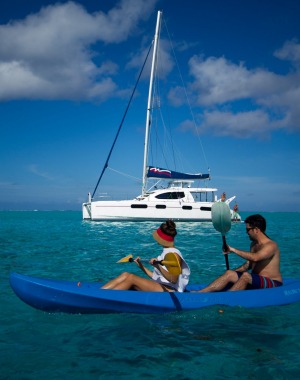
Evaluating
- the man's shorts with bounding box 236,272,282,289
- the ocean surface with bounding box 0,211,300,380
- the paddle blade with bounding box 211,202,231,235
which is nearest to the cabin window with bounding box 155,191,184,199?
the paddle blade with bounding box 211,202,231,235

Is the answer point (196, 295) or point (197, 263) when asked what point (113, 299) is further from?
point (197, 263)

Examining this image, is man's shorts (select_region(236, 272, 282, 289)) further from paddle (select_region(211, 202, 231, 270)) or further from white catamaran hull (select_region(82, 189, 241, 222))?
white catamaran hull (select_region(82, 189, 241, 222))

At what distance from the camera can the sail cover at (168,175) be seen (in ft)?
99.1

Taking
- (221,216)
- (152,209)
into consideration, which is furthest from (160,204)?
(221,216)

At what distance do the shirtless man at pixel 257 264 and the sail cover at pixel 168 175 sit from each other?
24330 mm

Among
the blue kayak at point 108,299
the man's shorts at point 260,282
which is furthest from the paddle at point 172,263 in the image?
the man's shorts at point 260,282

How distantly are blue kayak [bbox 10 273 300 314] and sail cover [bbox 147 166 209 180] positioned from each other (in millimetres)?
24787

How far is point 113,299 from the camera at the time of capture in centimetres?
520

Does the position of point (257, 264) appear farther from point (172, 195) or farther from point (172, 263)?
point (172, 195)

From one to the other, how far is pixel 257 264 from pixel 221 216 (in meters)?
1.13

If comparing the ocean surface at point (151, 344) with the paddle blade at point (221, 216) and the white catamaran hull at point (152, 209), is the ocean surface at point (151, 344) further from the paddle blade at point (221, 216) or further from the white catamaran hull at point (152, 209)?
the white catamaran hull at point (152, 209)

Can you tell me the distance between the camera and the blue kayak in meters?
5.12

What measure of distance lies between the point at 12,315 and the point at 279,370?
3983mm

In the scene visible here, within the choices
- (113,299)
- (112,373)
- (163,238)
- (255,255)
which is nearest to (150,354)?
(112,373)
